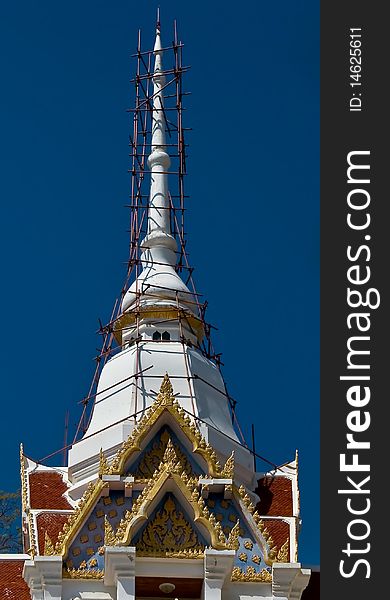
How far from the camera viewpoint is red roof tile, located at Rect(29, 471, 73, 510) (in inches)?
1125

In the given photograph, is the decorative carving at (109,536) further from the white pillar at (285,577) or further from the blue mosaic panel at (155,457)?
the white pillar at (285,577)

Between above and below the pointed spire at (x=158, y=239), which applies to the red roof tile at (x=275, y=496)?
below

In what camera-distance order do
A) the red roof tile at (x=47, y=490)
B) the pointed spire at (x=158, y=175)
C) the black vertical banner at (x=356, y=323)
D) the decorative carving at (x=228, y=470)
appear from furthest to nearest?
1. the pointed spire at (x=158, y=175)
2. the red roof tile at (x=47, y=490)
3. the decorative carving at (x=228, y=470)
4. the black vertical banner at (x=356, y=323)

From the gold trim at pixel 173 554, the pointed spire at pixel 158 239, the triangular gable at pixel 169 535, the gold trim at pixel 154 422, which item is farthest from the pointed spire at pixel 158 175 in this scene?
the gold trim at pixel 173 554

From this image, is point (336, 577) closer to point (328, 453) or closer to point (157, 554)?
point (328, 453)

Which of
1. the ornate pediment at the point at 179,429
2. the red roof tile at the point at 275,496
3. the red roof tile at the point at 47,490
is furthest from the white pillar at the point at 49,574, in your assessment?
the red roof tile at the point at 275,496

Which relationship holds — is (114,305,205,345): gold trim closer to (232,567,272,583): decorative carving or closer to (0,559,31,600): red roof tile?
(0,559,31,600): red roof tile

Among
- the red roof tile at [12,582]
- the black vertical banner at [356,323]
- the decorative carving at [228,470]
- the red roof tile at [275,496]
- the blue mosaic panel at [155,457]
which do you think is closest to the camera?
the black vertical banner at [356,323]

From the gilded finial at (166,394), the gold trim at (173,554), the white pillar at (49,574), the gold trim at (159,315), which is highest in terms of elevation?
the gold trim at (159,315)

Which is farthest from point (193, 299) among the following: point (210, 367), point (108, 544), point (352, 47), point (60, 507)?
point (352, 47)

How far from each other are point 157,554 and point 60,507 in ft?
9.53

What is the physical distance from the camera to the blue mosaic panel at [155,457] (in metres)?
27.2

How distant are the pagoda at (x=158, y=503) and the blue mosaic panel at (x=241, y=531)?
0.05 ft

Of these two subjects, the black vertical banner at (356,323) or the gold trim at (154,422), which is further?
the gold trim at (154,422)
